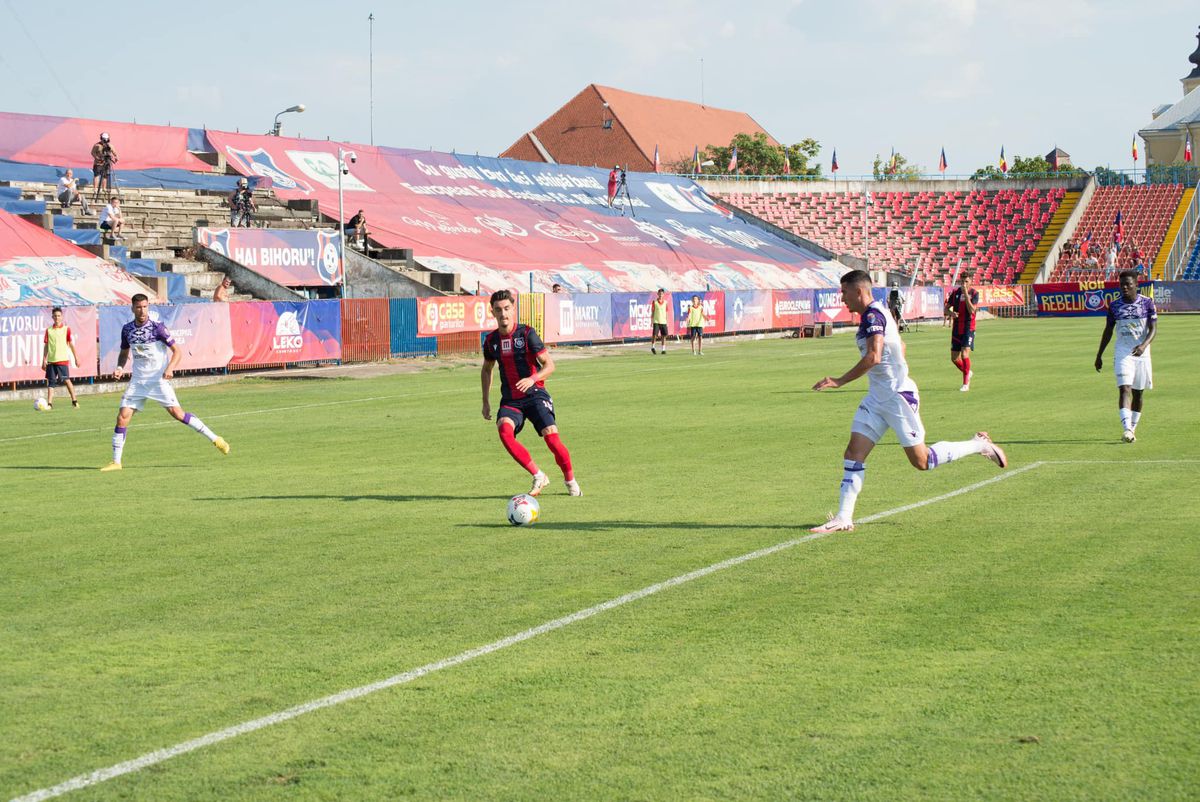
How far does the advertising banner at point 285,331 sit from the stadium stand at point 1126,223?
5494 cm

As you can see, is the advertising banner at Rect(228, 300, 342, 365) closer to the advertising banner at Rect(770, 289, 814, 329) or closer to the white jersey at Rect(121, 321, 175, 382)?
the white jersey at Rect(121, 321, 175, 382)

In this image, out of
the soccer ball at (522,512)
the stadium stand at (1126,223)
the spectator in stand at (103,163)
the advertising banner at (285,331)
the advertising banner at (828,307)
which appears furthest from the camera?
the stadium stand at (1126,223)

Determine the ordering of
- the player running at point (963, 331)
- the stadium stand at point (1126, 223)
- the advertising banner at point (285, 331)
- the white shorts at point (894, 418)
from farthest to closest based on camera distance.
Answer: the stadium stand at point (1126, 223) < the advertising banner at point (285, 331) < the player running at point (963, 331) < the white shorts at point (894, 418)

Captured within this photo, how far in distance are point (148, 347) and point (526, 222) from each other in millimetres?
50758

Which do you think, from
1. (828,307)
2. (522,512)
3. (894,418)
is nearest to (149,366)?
(522,512)

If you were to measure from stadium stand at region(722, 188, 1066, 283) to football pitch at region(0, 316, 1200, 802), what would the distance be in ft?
237

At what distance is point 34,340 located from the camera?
99.8 feet

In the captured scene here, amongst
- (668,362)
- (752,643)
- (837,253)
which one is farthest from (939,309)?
(752,643)

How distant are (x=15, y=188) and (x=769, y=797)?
46.8m

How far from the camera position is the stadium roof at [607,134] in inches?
4328

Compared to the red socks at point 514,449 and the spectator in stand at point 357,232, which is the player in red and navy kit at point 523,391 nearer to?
the red socks at point 514,449

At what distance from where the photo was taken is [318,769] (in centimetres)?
571

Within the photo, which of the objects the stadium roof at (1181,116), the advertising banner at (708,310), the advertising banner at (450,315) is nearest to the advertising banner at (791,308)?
the advertising banner at (708,310)

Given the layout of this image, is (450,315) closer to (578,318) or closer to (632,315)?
(578,318)
